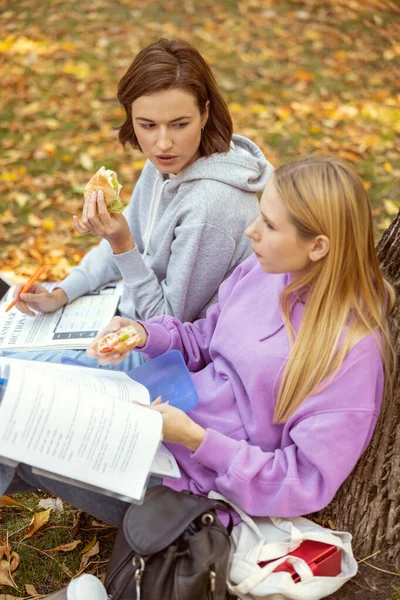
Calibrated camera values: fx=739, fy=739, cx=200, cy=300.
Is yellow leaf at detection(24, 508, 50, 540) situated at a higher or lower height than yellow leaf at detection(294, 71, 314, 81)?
lower

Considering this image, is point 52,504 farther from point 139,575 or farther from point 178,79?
point 178,79

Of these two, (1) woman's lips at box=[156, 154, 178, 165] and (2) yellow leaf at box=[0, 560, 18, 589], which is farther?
(1) woman's lips at box=[156, 154, 178, 165]

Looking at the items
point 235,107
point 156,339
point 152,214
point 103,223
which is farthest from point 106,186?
point 235,107

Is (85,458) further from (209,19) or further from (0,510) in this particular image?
(209,19)

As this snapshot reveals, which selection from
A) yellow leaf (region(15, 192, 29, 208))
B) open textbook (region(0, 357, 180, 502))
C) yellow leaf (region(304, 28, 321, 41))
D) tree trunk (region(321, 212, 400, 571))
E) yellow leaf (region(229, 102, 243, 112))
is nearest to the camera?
open textbook (region(0, 357, 180, 502))

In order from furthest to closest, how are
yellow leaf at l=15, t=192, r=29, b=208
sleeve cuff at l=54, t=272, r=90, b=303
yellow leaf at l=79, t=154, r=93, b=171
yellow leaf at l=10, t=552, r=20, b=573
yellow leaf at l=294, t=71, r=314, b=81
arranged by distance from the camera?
yellow leaf at l=294, t=71, r=314, b=81 → yellow leaf at l=79, t=154, r=93, b=171 → yellow leaf at l=15, t=192, r=29, b=208 → sleeve cuff at l=54, t=272, r=90, b=303 → yellow leaf at l=10, t=552, r=20, b=573

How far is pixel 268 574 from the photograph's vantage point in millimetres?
2115

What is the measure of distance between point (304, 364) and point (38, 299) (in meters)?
1.38

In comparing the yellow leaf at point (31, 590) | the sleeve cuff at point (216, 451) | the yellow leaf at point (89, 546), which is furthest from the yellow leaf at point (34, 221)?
the sleeve cuff at point (216, 451)

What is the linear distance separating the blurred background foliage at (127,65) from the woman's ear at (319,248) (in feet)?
8.24

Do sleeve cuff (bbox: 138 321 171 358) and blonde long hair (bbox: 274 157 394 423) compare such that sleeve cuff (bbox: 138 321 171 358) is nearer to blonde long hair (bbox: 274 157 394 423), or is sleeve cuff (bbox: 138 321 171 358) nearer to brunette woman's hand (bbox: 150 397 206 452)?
brunette woman's hand (bbox: 150 397 206 452)

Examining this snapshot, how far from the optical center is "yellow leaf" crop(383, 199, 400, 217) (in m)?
4.80

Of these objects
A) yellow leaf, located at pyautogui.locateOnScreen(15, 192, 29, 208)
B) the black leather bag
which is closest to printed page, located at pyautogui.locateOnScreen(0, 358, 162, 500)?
the black leather bag

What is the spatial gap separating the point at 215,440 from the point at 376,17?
6.46 meters
